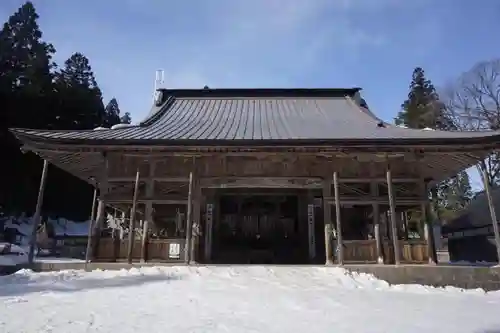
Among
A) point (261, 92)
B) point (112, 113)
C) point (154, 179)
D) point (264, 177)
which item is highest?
point (112, 113)

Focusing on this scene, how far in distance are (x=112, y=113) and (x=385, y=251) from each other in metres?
39.7

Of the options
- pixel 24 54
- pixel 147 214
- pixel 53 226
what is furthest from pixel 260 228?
pixel 24 54

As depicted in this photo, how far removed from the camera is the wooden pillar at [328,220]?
466 inches

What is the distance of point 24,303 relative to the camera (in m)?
6.74

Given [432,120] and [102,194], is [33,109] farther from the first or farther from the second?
[432,120]

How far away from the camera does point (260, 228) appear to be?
15242mm

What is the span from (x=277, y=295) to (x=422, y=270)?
4.57 metres

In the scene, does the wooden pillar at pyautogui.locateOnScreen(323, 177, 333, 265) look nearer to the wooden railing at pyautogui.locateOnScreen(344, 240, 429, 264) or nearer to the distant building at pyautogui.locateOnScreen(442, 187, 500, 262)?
the wooden railing at pyautogui.locateOnScreen(344, 240, 429, 264)

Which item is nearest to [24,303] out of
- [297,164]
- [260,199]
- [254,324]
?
[254,324]

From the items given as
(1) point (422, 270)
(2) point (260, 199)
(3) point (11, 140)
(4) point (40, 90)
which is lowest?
(1) point (422, 270)

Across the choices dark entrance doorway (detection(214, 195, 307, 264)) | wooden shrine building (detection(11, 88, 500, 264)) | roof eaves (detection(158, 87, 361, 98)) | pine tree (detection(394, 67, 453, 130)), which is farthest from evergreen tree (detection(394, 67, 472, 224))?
dark entrance doorway (detection(214, 195, 307, 264))

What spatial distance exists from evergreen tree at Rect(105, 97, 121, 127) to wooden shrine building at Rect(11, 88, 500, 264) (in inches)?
1103

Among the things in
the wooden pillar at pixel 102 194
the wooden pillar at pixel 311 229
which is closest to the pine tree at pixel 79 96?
the wooden pillar at pixel 102 194

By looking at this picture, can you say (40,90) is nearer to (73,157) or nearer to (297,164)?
(73,157)
